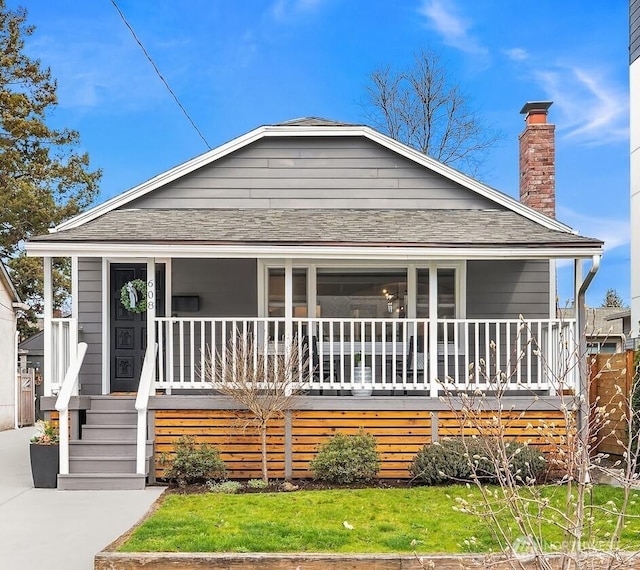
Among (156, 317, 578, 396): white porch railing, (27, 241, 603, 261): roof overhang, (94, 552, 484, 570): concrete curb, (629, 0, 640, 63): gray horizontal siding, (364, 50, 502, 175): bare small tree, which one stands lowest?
(94, 552, 484, 570): concrete curb

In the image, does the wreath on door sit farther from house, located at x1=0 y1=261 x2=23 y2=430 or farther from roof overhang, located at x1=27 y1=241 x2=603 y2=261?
house, located at x1=0 y1=261 x2=23 y2=430

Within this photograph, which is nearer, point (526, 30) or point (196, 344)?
point (196, 344)

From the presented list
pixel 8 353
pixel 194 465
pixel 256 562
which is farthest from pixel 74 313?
pixel 8 353

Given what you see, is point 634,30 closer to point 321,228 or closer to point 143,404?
point 321,228

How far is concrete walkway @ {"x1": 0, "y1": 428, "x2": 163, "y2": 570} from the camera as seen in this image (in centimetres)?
532

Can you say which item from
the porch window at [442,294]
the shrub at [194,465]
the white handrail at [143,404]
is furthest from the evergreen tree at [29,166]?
the shrub at [194,465]

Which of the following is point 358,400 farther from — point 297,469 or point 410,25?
point 410,25

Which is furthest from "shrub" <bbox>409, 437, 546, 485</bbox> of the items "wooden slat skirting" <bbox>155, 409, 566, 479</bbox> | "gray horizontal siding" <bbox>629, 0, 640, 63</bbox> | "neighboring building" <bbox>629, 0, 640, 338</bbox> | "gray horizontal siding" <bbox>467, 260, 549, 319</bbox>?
"gray horizontal siding" <bbox>629, 0, 640, 63</bbox>

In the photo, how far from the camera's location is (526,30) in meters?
22.2

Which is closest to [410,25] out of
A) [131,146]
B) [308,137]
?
[131,146]

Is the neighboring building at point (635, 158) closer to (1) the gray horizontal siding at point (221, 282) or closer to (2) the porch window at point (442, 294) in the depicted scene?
(2) the porch window at point (442, 294)

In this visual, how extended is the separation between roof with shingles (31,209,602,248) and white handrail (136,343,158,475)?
159cm

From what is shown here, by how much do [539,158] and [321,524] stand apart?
7.88m

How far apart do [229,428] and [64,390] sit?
2.10m
